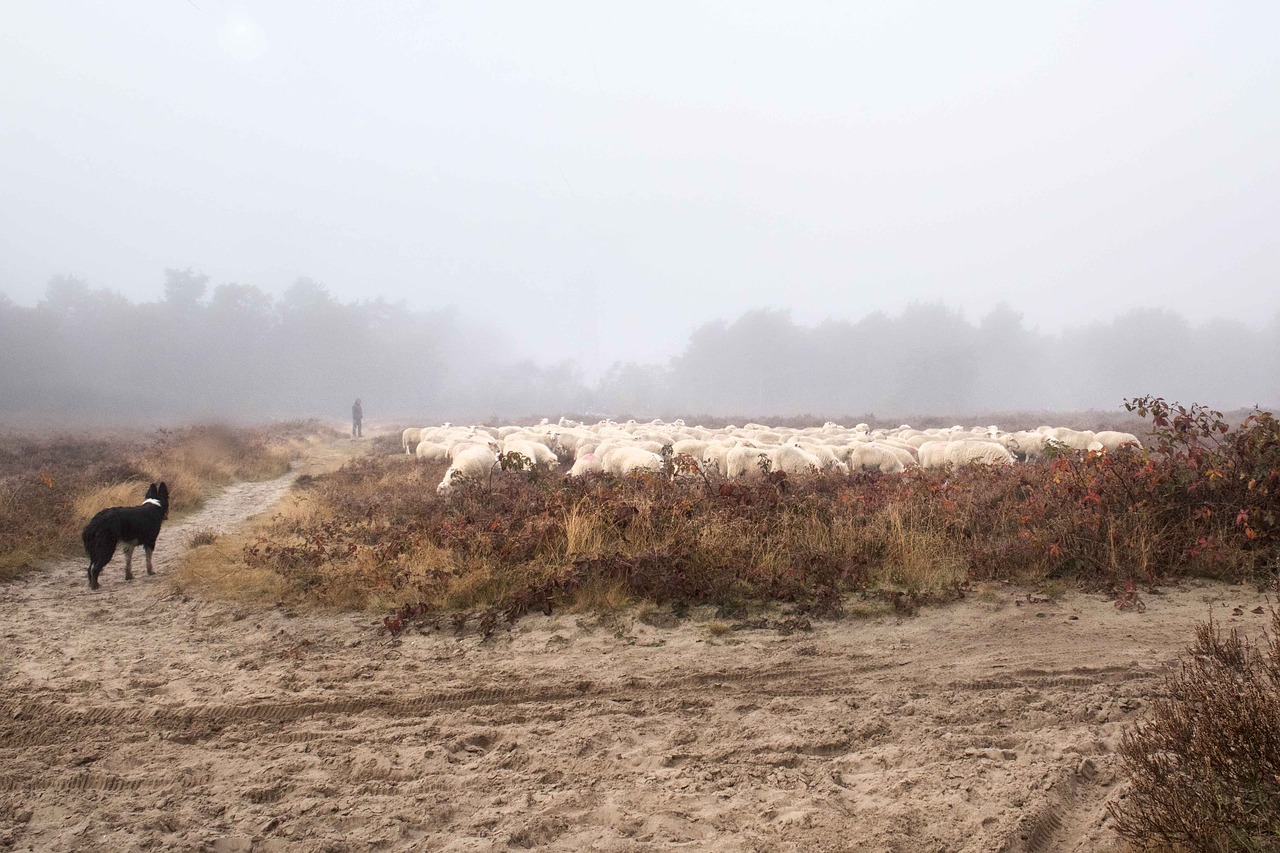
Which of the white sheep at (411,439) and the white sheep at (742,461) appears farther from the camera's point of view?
the white sheep at (411,439)

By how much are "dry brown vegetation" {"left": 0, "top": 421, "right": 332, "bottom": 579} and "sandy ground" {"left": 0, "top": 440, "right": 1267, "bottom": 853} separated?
13.3 feet

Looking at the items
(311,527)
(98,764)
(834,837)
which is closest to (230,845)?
(98,764)

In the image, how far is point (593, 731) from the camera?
4055 mm

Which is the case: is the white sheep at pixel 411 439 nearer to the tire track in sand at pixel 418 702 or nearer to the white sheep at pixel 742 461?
the white sheep at pixel 742 461

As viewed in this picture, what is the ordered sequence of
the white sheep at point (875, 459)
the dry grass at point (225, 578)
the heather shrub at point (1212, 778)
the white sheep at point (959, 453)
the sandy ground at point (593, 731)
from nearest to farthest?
1. the heather shrub at point (1212, 778)
2. the sandy ground at point (593, 731)
3. the dry grass at point (225, 578)
4. the white sheep at point (959, 453)
5. the white sheep at point (875, 459)

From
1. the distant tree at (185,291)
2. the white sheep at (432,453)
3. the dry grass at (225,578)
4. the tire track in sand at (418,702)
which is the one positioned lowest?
the dry grass at (225,578)

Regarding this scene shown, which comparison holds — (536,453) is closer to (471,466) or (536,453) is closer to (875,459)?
(471,466)

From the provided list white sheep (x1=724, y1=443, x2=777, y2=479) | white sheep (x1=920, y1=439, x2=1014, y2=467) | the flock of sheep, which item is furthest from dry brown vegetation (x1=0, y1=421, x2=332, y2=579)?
white sheep (x1=920, y1=439, x2=1014, y2=467)

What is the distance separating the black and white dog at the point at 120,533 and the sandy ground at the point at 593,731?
159 centimetres

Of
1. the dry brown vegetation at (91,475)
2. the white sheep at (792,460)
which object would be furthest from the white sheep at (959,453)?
the dry brown vegetation at (91,475)

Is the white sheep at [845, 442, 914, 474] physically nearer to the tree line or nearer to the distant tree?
the tree line

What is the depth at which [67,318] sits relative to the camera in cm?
6462

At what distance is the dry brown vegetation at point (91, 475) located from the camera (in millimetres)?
9344

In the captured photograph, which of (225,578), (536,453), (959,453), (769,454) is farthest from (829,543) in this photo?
(536,453)
